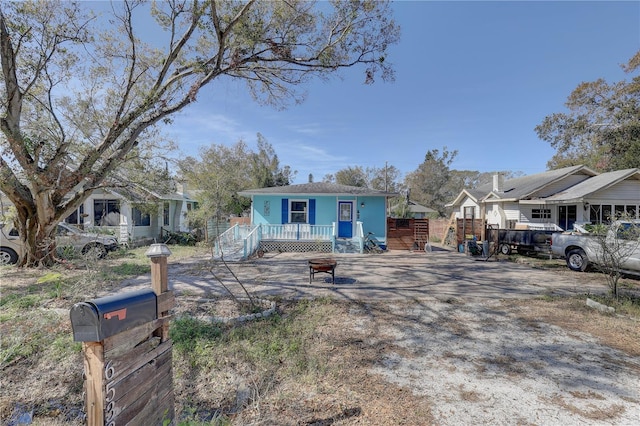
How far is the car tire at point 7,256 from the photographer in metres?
9.53

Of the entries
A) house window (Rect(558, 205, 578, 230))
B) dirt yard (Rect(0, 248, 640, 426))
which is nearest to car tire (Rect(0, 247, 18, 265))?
dirt yard (Rect(0, 248, 640, 426))

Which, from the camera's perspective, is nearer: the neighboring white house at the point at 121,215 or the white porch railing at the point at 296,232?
the neighboring white house at the point at 121,215

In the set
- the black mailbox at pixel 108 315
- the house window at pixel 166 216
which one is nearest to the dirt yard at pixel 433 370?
the black mailbox at pixel 108 315

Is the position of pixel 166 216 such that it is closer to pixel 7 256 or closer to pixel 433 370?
pixel 7 256

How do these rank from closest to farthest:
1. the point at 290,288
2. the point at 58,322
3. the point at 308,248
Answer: the point at 58,322, the point at 290,288, the point at 308,248

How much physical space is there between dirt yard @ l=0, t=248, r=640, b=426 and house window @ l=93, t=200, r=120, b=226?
1263 cm

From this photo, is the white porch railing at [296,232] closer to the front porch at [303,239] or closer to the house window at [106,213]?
the front porch at [303,239]

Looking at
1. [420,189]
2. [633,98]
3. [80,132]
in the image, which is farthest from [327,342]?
[420,189]

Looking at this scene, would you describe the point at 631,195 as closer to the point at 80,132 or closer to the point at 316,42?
the point at 316,42

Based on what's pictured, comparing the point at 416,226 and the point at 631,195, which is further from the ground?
the point at 631,195

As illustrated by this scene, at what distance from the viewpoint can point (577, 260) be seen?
9195 mm

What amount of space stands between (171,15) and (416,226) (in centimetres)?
1289

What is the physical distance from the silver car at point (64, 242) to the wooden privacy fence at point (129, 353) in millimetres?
8142

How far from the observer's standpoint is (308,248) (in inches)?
539
